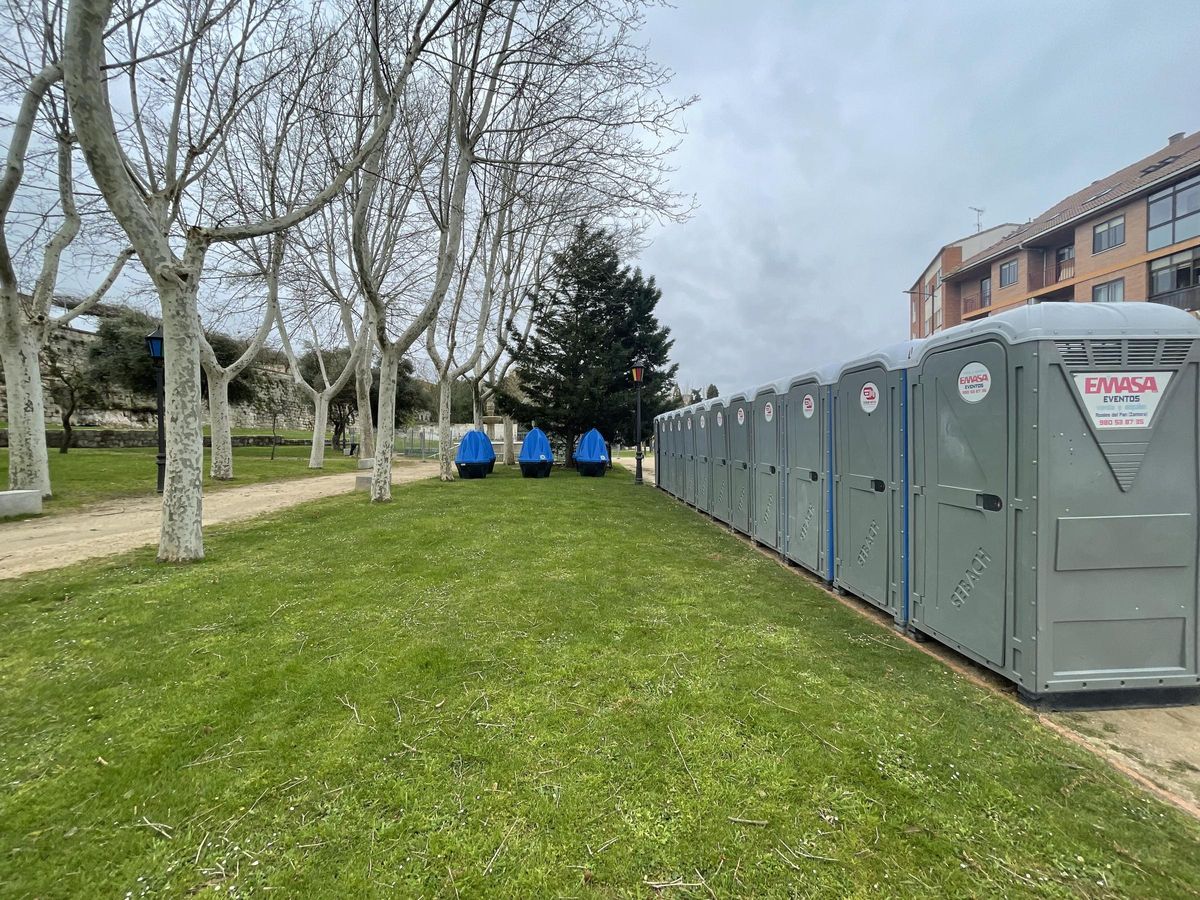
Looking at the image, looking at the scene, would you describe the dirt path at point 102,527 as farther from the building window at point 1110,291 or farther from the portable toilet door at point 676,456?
the building window at point 1110,291

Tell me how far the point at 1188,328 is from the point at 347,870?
479 cm

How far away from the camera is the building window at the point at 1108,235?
23188mm

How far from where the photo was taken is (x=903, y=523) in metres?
4.15

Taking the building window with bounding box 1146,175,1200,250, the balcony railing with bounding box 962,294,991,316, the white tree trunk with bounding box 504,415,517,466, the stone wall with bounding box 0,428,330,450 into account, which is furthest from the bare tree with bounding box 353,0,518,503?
the balcony railing with bounding box 962,294,991,316

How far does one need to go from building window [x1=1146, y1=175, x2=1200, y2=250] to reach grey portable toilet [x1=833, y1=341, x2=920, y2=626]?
26705 mm

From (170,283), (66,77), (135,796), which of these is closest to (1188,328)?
(135,796)

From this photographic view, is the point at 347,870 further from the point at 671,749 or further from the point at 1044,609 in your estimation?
the point at 1044,609

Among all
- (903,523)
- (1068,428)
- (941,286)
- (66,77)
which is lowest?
(903,523)

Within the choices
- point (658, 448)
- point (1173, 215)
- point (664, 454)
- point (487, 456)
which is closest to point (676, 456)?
point (664, 454)

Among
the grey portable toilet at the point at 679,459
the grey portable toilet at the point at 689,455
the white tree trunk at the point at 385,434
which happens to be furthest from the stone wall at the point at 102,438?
the grey portable toilet at the point at 689,455

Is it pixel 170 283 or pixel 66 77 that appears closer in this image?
pixel 66 77

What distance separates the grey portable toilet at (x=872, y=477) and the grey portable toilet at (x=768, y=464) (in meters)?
1.34

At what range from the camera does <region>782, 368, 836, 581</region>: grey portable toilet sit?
5.41 metres

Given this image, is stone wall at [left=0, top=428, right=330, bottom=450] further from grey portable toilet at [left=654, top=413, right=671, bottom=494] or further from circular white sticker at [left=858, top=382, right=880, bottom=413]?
circular white sticker at [left=858, top=382, right=880, bottom=413]
